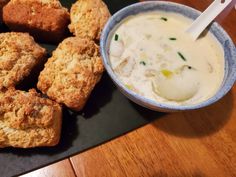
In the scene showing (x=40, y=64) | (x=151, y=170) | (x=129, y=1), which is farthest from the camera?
(x=129, y=1)

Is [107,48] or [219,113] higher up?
[107,48]

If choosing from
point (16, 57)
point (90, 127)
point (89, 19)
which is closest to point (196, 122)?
point (90, 127)

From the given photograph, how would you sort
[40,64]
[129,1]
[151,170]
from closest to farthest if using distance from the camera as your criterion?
[151,170] → [40,64] → [129,1]

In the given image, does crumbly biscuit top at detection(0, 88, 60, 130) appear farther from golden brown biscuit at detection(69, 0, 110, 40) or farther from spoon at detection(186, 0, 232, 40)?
spoon at detection(186, 0, 232, 40)

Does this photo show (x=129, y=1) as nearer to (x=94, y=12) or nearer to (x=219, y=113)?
(x=94, y=12)

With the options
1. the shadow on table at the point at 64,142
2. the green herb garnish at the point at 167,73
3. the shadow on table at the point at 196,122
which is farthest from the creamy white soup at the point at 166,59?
the shadow on table at the point at 64,142

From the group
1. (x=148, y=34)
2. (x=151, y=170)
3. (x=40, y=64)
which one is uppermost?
(x=148, y=34)

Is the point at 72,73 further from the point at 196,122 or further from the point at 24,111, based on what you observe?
the point at 196,122

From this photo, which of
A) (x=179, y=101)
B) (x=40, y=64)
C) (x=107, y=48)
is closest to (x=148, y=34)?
(x=107, y=48)

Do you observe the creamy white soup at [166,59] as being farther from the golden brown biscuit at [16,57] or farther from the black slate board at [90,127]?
the golden brown biscuit at [16,57]

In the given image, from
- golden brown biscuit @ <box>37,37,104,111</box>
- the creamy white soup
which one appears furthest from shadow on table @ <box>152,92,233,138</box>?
golden brown biscuit @ <box>37,37,104,111</box>
